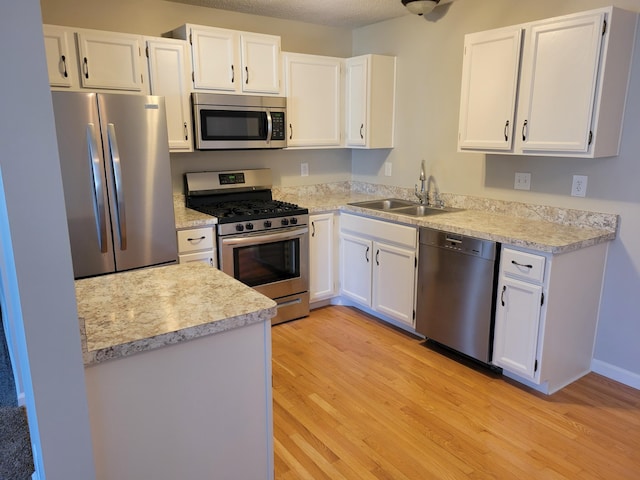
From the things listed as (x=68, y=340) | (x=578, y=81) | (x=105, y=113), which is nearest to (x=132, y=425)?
(x=68, y=340)

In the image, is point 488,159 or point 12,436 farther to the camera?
point 488,159

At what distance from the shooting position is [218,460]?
61.7 inches

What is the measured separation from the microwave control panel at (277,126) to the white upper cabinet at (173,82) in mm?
670

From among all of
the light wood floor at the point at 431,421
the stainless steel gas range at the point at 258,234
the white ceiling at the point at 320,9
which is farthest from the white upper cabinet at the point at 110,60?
the light wood floor at the point at 431,421

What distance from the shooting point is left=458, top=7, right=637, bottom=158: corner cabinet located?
2439 mm

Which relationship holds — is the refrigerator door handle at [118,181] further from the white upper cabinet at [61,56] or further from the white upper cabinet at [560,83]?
the white upper cabinet at [560,83]

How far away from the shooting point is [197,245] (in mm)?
3197

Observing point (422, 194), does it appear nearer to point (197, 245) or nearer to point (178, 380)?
point (197, 245)

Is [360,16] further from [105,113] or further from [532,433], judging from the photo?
[532,433]

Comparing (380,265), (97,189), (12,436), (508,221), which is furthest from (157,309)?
(508,221)

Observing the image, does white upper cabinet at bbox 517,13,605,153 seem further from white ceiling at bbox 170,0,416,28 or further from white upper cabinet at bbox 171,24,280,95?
white upper cabinet at bbox 171,24,280,95

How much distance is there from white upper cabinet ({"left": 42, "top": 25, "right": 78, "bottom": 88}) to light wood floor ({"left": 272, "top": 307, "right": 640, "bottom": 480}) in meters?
2.21

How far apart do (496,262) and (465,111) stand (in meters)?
1.06

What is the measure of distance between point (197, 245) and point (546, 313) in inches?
88.0
